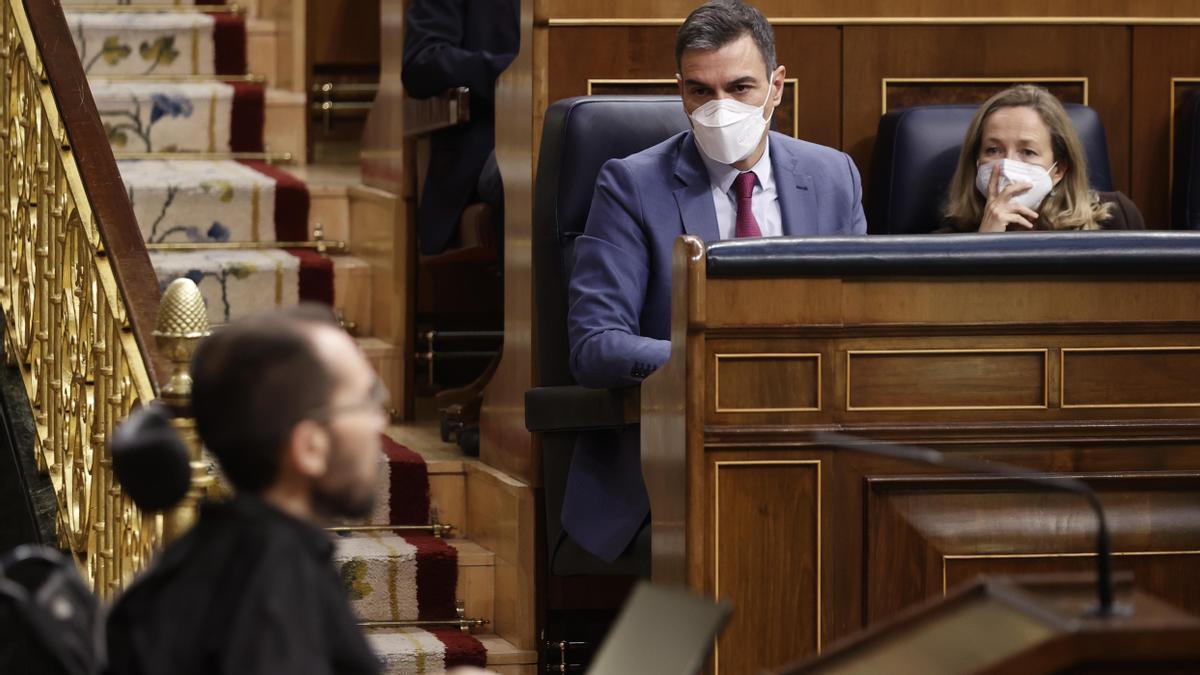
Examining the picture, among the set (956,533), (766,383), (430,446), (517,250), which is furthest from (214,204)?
(956,533)

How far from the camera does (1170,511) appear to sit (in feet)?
9.13

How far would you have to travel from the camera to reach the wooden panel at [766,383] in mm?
2693

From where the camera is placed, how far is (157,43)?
548cm

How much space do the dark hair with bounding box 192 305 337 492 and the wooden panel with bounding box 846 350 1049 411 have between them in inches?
52.9

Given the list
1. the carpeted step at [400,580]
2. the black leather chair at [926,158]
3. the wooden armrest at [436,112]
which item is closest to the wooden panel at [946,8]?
the black leather chair at [926,158]

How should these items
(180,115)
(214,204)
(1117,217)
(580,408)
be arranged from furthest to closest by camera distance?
(180,115) → (214,204) → (1117,217) → (580,408)

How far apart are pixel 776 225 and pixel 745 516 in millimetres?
832

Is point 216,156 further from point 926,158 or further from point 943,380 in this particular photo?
point 943,380

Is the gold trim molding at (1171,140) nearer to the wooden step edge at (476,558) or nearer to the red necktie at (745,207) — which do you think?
the red necktie at (745,207)

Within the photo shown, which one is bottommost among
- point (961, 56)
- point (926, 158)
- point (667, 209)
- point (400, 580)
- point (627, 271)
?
point (400, 580)

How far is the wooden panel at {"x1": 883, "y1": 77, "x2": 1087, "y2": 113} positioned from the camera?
3.92 m

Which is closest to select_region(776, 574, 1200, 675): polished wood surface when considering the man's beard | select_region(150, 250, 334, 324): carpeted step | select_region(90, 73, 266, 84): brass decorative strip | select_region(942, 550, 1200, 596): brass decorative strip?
the man's beard

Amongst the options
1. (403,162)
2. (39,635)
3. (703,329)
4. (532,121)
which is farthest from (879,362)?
(403,162)

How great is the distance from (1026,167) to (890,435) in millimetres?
1011
